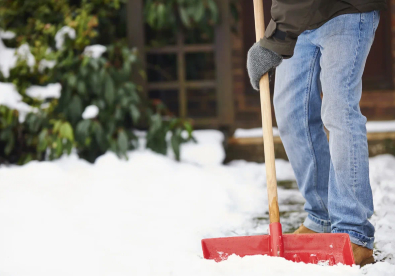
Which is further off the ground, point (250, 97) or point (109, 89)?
point (109, 89)

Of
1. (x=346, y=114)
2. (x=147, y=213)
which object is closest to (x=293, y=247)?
(x=346, y=114)

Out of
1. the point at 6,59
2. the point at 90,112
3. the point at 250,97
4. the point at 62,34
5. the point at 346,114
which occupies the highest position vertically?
the point at 62,34

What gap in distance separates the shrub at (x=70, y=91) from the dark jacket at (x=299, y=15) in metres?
1.62

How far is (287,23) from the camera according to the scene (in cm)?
154

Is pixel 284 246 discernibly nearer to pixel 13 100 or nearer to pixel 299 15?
pixel 299 15

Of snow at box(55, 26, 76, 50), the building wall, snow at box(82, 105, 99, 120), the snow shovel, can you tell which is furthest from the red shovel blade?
the building wall

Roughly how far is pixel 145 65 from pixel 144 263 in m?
2.13

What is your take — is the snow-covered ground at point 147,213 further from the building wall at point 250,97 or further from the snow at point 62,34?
the building wall at point 250,97

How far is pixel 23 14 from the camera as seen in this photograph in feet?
10.8

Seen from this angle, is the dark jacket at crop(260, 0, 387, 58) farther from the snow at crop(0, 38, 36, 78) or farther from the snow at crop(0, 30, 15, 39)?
the snow at crop(0, 30, 15, 39)

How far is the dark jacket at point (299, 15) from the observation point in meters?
1.52

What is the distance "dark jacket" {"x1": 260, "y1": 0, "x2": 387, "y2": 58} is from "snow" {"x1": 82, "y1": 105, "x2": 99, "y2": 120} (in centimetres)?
168

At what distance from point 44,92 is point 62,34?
39 centimetres

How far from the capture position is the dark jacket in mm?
1517
